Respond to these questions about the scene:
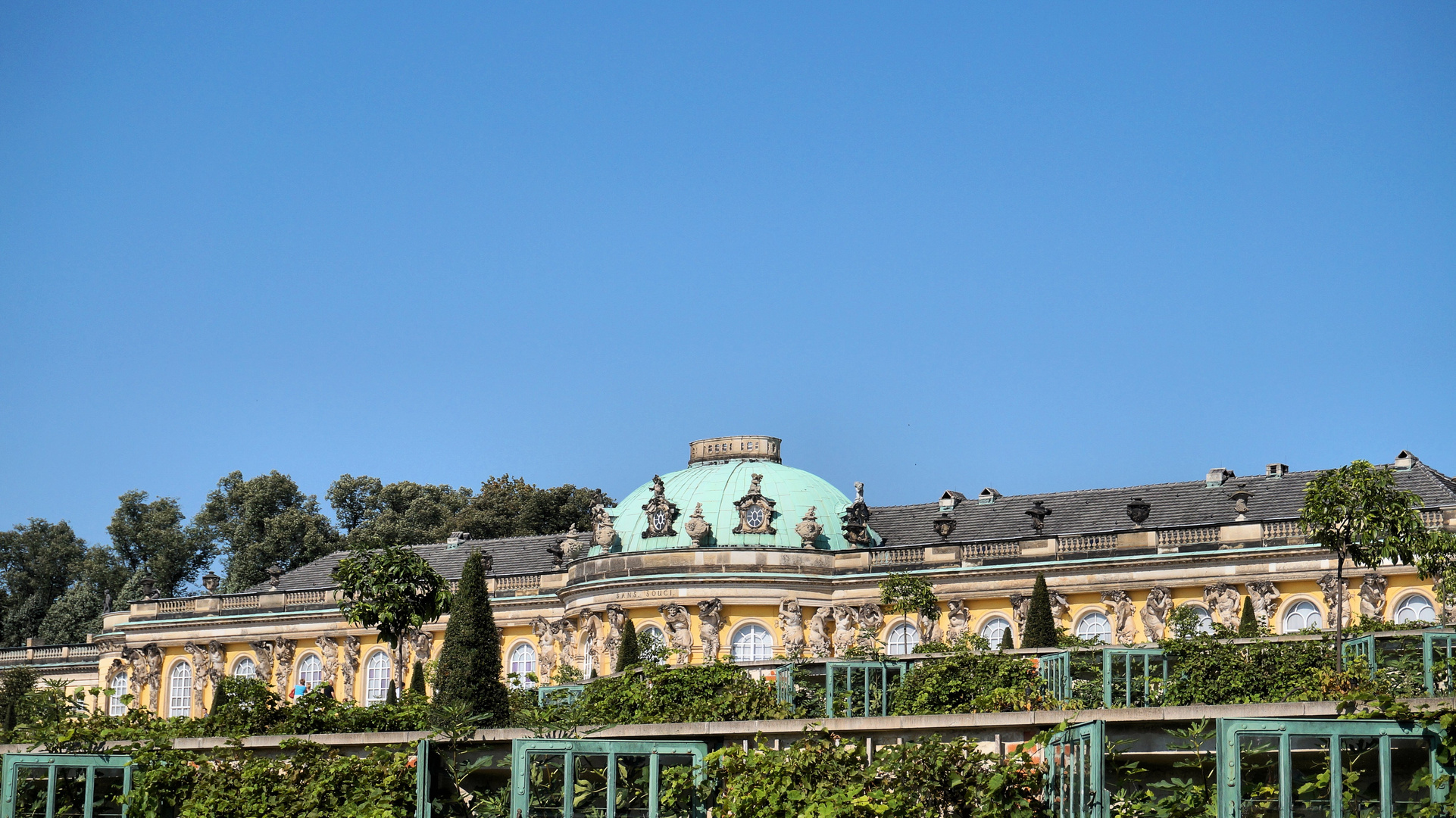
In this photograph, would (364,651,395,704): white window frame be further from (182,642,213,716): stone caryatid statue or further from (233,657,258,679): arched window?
(182,642,213,716): stone caryatid statue

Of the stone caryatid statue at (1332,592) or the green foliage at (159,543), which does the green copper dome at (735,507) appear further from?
the green foliage at (159,543)

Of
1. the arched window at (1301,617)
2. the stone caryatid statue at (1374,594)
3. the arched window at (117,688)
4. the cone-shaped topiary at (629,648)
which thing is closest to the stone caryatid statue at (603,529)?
the cone-shaped topiary at (629,648)

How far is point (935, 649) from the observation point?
4644 cm

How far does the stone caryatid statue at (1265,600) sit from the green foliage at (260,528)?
2066 inches

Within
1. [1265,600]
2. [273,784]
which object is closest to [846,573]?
[1265,600]

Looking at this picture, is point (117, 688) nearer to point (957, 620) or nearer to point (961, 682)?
point (957, 620)

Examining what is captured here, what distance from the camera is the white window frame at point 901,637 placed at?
65.5 m

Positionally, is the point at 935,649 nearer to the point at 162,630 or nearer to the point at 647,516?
the point at 647,516

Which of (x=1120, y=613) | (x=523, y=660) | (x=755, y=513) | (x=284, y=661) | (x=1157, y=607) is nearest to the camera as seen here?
(x=1157, y=607)

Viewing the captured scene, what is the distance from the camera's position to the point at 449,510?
329 ft

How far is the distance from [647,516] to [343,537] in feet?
127

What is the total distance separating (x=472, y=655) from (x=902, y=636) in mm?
21815

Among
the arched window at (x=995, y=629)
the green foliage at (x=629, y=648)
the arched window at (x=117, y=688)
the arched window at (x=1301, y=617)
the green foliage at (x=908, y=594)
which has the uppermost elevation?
the green foliage at (x=908, y=594)

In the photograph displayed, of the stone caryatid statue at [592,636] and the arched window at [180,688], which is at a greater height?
the stone caryatid statue at [592,636]
